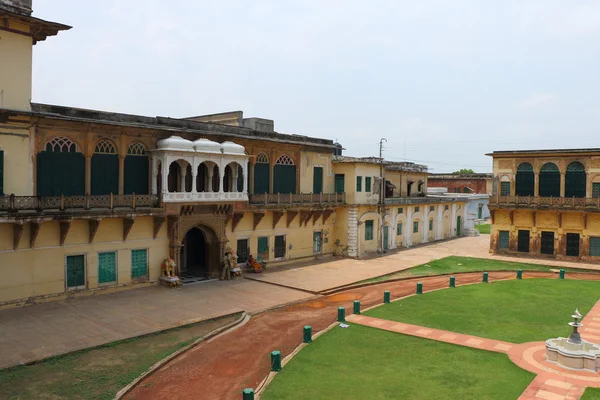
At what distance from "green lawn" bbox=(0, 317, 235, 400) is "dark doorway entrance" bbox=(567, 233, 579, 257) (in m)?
31.4

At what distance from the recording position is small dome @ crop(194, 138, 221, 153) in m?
27.6

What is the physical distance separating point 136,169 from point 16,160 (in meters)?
5.94

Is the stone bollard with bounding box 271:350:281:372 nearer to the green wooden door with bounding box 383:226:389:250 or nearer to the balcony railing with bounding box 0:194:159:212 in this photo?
the balcony railing with bounding box 0:194:159:212

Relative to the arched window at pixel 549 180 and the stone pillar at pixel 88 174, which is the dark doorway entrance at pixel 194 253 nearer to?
the stone pillar at pixel 88 174

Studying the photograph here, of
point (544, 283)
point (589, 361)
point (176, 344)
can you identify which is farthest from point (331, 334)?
point (544, 283)

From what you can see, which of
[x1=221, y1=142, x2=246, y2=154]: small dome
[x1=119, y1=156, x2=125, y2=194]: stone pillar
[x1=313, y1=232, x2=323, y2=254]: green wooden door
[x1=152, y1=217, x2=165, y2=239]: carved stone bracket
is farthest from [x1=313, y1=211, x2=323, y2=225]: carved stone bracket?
[x1=119, y1=156, x2=125, y2=194]: stone pillar

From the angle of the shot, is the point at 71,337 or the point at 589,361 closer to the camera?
the point at 589,361

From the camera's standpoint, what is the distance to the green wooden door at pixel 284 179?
3425 centimetres

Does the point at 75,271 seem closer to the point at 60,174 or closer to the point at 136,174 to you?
the point at 60,174

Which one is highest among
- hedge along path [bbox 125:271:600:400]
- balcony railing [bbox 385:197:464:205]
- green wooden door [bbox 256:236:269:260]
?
balcony railing [bbox 385:197:464:205]

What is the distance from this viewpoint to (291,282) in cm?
2892

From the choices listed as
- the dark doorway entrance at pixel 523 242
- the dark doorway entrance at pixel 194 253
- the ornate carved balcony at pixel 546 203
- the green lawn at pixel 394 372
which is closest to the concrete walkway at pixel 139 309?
the dark doorway entrance at pixel 194 253

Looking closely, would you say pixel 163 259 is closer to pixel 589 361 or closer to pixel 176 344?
pixel 176 344

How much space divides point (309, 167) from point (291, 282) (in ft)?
35.3
